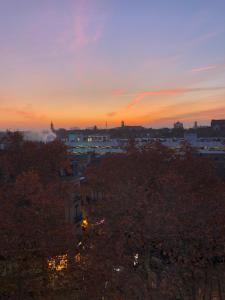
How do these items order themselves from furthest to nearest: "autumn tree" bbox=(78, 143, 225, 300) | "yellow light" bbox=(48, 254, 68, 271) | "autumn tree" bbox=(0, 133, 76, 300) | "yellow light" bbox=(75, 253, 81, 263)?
1. "yellow light" bbox=(75, 253, 81, 263)
2. "yellow light" bbox=(48, 254, 68, 271)
3. "autumn tree" bbox=(0, 133, 76, 300)
4. "autumn tree" bbox=(78, 143, 225, 300)

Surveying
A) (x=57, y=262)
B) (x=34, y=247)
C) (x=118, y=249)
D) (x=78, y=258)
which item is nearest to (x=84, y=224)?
(x=78, y=258)

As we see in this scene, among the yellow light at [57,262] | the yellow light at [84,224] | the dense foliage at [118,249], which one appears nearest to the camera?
→ the dense foliage at [118,249]

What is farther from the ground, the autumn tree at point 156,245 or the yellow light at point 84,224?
the autumn tree at point 156,245

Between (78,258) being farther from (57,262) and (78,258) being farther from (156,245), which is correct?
(156,245)

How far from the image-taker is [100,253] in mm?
15602

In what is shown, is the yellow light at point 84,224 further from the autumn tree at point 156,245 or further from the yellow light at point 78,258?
the yellow light at point 78,258

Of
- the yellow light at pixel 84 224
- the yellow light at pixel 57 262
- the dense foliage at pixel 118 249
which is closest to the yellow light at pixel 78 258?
the dense foliage at pixel 118 249

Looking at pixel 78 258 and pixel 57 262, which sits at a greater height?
pixel 57 262

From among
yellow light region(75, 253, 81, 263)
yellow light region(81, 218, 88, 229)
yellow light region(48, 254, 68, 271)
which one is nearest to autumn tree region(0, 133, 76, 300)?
yellow light region(48, 254, 68, 271)

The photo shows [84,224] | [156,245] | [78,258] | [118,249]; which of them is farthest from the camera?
[84,224]

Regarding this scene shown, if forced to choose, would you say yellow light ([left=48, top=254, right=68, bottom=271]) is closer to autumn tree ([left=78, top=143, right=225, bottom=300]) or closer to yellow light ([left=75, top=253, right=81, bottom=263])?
yellow light ([left=75, top=253, right=81, bottom=263])

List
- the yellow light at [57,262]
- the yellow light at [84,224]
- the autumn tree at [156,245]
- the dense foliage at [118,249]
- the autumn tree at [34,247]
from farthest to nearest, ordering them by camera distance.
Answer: the yellow light at [84,224] < the yellow light at [57,262] < the autumn tree at [34,247] < the dense foliage at [118,249] < the autumn tree at [156,245]

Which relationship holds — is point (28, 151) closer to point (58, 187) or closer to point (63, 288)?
point (58, 187)

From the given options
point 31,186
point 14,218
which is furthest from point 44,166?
point 14,218
